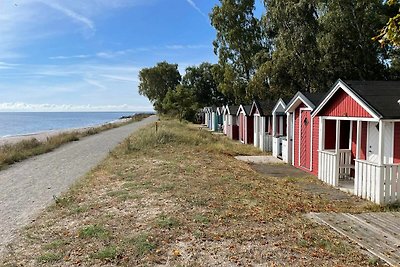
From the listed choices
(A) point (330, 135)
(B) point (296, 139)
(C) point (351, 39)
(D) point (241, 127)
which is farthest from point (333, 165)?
(D) point (241, 127)

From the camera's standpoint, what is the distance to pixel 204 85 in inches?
2940

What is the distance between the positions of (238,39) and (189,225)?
32392mm

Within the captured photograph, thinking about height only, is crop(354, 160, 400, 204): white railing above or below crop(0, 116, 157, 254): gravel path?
above

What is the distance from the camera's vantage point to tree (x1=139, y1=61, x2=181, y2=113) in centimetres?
8449

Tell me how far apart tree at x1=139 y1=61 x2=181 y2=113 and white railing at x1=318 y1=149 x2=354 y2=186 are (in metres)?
72.7

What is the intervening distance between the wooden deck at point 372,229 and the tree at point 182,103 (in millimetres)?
45469

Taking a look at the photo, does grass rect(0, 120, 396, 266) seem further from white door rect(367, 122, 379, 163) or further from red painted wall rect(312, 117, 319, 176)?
white door rect(367, 122, 379, 163)

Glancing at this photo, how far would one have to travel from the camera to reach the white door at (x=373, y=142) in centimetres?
1003

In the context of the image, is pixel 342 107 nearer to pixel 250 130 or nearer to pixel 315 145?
pixel 315 145

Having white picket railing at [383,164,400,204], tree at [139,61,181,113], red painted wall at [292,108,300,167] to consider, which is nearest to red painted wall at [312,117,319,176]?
red painted wall at [292,108,300,167]

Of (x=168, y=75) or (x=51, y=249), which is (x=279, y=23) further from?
(x=168, y=75)

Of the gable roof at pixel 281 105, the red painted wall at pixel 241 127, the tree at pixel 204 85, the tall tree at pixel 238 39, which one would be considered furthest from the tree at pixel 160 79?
the gable roof at pixel 281 105

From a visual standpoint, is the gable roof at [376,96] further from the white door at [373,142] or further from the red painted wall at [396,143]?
the white door at [373,142]

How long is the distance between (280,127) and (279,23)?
389 inches
